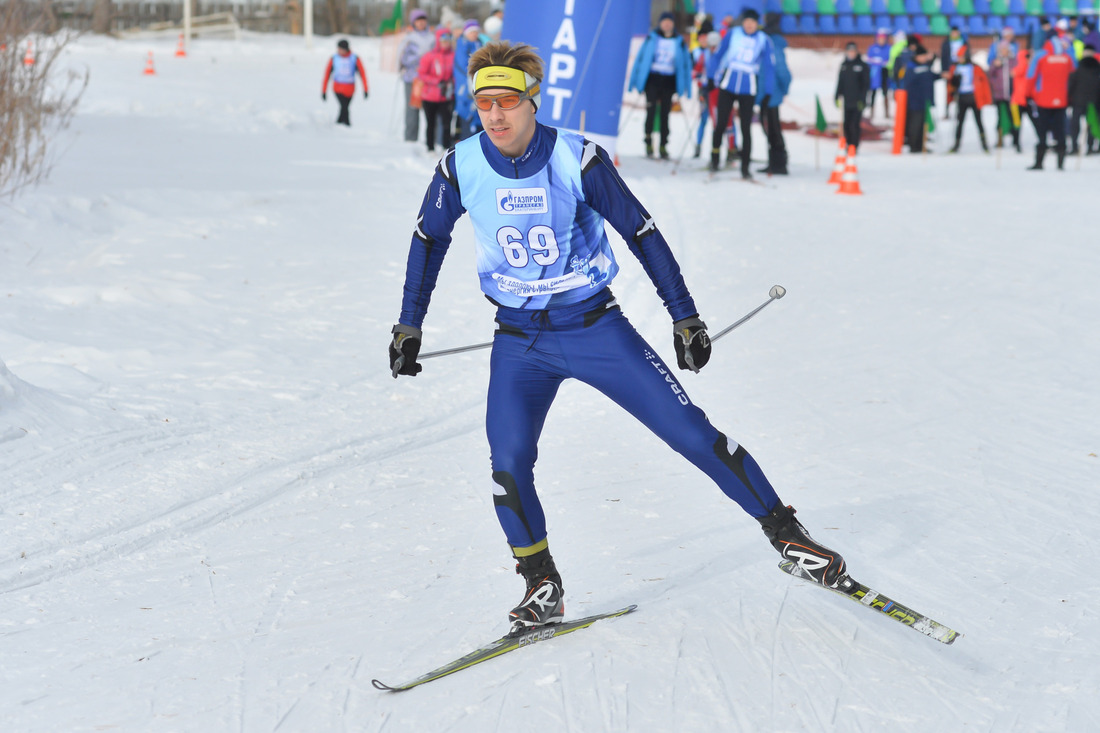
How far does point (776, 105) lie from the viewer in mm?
13180

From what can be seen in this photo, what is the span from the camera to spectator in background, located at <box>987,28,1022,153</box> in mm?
17516

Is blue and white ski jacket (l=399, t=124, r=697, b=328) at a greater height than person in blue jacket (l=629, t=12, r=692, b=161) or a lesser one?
lesser

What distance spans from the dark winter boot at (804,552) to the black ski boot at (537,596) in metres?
0.66

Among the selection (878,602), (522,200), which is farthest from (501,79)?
(878,602)

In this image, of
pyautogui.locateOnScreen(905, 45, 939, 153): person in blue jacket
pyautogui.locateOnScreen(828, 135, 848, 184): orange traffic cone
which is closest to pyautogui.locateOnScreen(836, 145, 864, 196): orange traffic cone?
pyautogui.locateOnScreen(828, 135, 848, 184): orange traffic cone

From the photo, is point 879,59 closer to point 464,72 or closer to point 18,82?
point 464,72

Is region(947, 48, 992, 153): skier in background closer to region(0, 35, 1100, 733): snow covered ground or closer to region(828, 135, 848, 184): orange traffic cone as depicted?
region(828, 135, 848, 184): orange traffic cone

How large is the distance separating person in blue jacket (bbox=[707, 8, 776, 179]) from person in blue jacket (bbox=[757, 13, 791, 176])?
141mm

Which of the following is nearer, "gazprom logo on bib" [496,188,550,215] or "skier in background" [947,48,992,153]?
"gazprom logo on bib" [496,188,550,215]

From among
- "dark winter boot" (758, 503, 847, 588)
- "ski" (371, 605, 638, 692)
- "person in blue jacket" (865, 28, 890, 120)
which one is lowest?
"ski" (371, 605, 638, 692)

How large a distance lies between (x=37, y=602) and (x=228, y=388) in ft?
7.92

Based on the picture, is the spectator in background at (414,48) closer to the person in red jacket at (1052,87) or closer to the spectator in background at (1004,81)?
the person in red jacket at (1052,87)

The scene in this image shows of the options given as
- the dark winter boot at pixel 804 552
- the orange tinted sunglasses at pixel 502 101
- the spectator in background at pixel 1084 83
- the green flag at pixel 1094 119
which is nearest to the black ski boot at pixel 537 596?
the dark winter boot at pixel 804 552

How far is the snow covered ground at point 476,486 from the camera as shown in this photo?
3.15 meters
